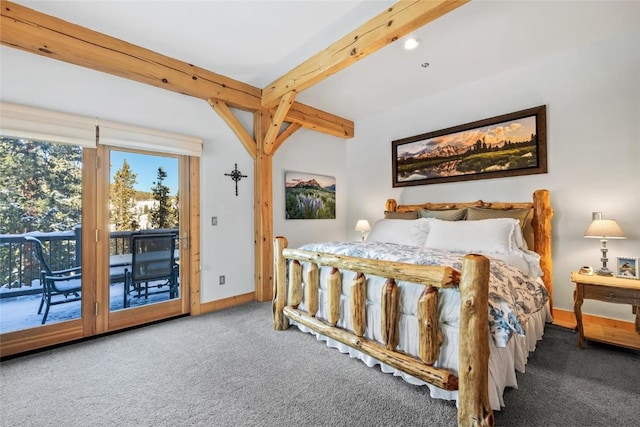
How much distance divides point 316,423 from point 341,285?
982 millimetres

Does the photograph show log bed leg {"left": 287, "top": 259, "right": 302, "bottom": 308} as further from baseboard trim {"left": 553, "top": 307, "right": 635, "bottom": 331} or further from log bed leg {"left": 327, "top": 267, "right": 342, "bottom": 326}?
baseboard trim {"left": 553, "top": 307, "right": 635, "bottom": 331}

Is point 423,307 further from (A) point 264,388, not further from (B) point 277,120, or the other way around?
(B) point 277,120

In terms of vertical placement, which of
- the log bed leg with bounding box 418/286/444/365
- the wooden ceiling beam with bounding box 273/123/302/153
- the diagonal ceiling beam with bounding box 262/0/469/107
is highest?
the diagonal ceiling beam with bounding box 262/0/469/107

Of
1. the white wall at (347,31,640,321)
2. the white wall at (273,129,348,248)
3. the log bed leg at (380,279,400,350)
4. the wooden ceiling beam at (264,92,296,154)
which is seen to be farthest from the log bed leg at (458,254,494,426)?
the white wall at (273,129,348,248)

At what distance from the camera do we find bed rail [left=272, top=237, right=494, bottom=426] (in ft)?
4.65

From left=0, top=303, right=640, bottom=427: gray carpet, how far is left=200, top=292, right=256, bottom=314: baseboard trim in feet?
2.62

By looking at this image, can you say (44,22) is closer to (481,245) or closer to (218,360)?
(218,360)

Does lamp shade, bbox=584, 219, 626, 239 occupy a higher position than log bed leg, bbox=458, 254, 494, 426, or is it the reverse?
lamp shade, bbox=584, 219, 626, 239

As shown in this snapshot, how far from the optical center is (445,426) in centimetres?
148

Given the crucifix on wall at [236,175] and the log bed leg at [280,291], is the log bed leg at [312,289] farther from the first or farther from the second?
the crucifix on wall at [236,175]

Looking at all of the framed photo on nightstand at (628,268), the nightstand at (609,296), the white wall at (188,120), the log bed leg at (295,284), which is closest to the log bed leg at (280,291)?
the log bed leg at (295,284)

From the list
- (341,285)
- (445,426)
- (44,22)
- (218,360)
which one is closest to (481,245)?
(341,285)

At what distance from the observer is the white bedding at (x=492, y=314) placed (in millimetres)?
1549

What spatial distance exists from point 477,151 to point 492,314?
8.51 feet
